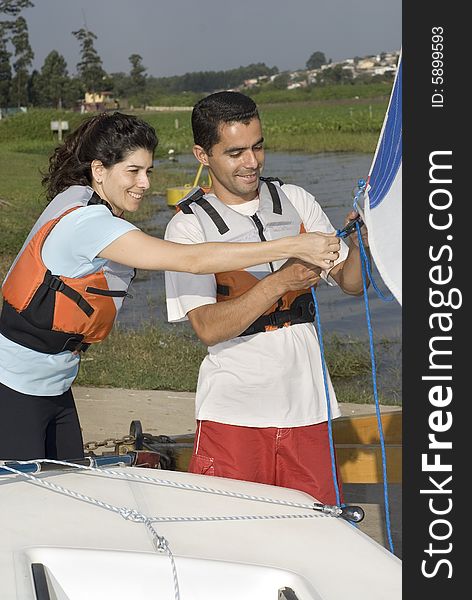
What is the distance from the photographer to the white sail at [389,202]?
2.67m

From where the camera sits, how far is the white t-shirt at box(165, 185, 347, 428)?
345 cm

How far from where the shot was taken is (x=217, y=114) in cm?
353

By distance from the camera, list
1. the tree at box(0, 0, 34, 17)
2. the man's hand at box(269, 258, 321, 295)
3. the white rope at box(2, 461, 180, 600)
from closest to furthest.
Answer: the white rope at box(2, 461, 180, 600) < the man's hand at box(269, 258, 321, 295) < the tree at box(0, 0, 34, 17)

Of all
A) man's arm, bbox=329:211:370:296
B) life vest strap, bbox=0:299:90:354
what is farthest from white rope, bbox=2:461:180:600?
man's arm, bbox=329:211:370:296

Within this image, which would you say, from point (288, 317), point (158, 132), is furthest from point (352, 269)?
point (158, 132)

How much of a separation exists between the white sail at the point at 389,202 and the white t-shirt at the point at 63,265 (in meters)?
0.70

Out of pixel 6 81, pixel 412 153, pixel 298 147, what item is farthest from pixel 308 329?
pixel 6 81

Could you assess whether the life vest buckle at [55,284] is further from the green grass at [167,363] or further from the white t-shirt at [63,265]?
the green grass at [167,363]

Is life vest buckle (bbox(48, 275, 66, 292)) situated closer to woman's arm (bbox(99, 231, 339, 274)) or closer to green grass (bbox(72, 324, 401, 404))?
woman's arm (bbox(99, 231, 339, 274))

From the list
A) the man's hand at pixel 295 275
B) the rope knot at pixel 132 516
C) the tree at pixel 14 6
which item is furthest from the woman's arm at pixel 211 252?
the tree at pixel 14 6

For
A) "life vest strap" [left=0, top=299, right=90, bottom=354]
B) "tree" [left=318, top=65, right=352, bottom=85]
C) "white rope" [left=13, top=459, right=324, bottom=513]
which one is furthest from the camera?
"tree" [left=318, top=65, right=352, bottom=85]

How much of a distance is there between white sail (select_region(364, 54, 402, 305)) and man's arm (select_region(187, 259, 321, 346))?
0.35 m

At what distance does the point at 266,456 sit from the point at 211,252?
2.31 feet

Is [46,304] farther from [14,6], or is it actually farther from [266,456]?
[14,6]
